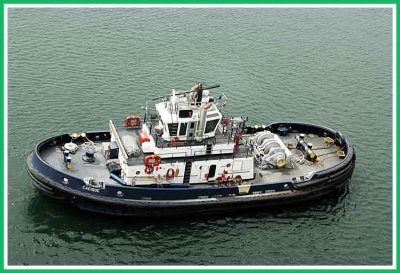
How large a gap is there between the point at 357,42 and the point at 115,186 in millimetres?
31379

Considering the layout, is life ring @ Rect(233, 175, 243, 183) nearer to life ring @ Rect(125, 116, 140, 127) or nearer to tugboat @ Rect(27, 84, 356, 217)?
tugboat @ Rect(27, 84, 356, 217)

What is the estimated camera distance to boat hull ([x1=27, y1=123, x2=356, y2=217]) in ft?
110

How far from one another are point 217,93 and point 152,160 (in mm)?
14739

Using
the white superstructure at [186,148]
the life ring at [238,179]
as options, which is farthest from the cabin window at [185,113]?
the life ring at [238,179]

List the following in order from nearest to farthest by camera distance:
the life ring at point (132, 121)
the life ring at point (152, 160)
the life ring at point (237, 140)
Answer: the life ring at point (152, 160) → the life ring at point (237, 140) → the life ring at point (132, 121)

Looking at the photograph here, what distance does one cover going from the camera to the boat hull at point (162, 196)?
110 ft

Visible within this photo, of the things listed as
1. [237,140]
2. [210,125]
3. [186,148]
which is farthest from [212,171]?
[210,125]

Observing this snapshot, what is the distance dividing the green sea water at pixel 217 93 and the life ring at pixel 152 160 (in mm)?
3291

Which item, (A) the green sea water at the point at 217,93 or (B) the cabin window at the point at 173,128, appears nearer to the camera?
(A) the green sea water at the point at 217,93

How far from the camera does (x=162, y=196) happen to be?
33750 mm

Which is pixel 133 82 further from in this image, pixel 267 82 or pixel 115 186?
pixel 115 186

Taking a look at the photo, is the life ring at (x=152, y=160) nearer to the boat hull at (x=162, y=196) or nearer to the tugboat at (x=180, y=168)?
the tugboat at (x=180, y=168)

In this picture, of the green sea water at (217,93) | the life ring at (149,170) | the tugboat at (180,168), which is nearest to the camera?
the green sea water at (217,93)

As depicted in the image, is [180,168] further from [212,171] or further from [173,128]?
[173,128]
